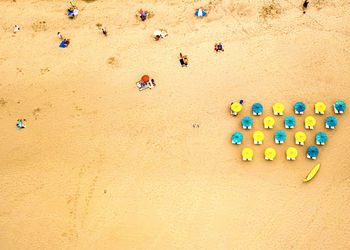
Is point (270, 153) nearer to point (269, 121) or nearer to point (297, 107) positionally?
point (269, 121)

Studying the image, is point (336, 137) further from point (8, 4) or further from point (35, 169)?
point (8, 4)

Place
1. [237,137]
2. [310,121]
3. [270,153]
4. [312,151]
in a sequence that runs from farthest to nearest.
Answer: [310,121]
[237,137]
[270,153]
[312,151]

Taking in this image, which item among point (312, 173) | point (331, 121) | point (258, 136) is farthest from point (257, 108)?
point (312, 173)

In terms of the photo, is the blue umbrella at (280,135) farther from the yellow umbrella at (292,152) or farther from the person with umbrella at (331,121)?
the person with umbrella at (331,121)

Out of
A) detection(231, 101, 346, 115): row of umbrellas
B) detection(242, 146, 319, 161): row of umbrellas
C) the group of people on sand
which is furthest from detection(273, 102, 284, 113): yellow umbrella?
the group of people on sand

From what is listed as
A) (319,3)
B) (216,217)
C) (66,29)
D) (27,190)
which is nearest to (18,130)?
(27,190)

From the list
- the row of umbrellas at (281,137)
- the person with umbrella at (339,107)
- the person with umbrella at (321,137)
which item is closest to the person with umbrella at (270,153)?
the row of umbrellas at (281,137)
